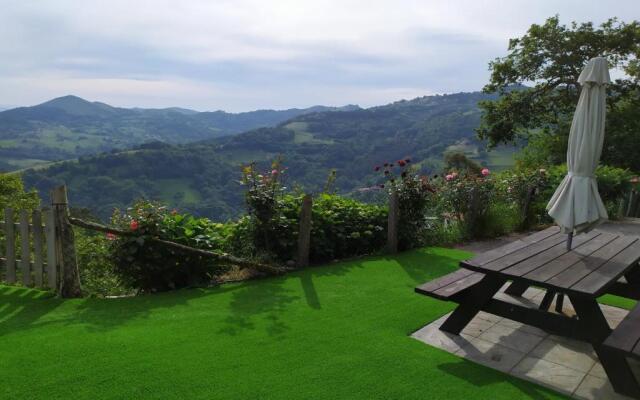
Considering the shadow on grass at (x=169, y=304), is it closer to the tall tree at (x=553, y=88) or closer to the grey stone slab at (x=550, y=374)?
the grey stone slab at (x=550, y=374)

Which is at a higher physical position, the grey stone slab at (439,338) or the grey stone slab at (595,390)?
the grey stone slab at (439,338)


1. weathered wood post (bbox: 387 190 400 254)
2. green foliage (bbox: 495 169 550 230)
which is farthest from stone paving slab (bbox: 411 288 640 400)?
green foliage (bbox: 495 169 550 230)

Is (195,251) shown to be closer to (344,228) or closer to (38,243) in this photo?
(38,243)

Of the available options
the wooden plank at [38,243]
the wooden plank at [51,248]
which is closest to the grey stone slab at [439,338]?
the wooden plank at [51,248]

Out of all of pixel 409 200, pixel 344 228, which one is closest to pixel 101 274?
pixel 344 228

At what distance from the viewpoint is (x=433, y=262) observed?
6922 mm

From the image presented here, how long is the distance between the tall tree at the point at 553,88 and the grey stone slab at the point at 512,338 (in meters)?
16.3

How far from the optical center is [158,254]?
543cm

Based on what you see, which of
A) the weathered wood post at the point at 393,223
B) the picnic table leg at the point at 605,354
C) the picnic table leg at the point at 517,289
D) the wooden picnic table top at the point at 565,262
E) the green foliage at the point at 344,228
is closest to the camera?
the picnic table leg at the point at 605,354

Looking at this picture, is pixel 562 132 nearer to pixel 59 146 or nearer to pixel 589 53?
pixel 589 53

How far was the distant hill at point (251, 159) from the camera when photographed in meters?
87.2

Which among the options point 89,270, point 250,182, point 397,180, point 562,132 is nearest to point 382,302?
point 250,182

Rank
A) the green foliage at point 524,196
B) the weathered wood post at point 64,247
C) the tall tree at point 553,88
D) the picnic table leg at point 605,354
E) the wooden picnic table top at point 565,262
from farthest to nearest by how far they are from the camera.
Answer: the tall tree at point 553,88
the green foliage at point 524,196
the weathered wood post at point 64,247
the wooden picnic table top at point 565,262
the picnic table leg at point 605,354

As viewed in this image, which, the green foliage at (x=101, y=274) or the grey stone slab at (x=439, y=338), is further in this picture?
the green foliage at (x=101, y=274)
